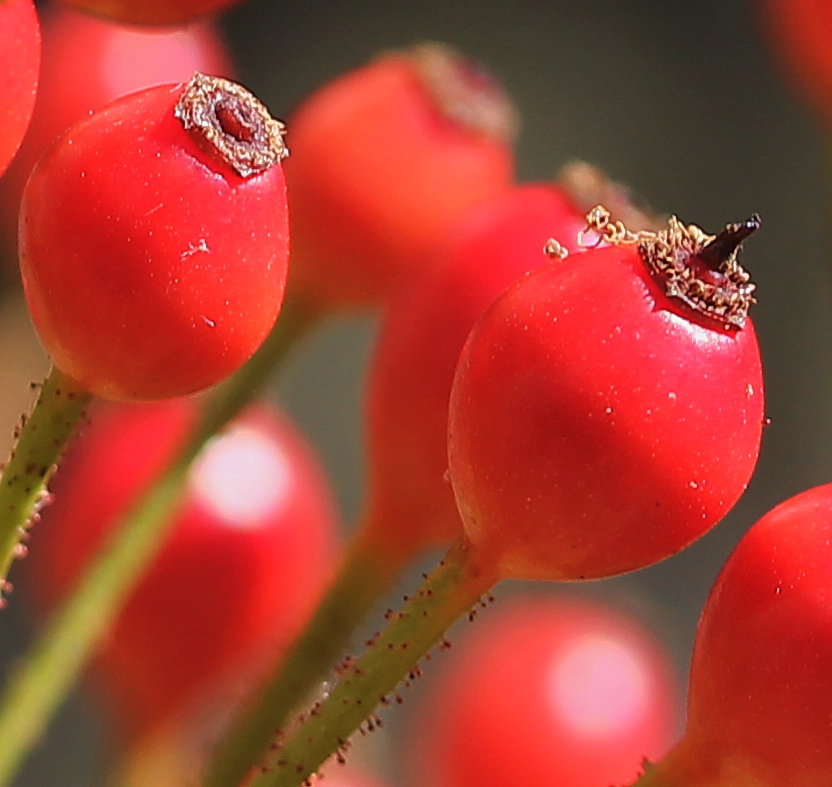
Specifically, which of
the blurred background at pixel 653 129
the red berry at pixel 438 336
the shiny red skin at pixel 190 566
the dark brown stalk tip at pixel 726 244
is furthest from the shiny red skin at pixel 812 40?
the blurred background at pixel 653 129

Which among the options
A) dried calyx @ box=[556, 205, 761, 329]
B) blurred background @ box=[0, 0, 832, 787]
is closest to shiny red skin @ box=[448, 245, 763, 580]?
dried calyx @ box=[556, 205, 761, 329]

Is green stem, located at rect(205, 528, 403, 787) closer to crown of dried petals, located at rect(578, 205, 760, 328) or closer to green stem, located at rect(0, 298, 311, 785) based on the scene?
green stem, located at rect(0, 298, 311, 785)

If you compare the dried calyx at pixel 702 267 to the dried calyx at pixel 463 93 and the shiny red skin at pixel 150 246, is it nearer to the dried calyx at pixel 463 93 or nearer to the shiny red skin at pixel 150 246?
the shiny red skin at pixel 150 246

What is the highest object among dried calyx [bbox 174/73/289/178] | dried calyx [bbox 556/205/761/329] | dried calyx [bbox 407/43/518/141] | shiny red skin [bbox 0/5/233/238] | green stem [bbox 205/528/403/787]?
dried calyx [bbox 556/205/761/329]

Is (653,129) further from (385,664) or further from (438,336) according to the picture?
(385,664)

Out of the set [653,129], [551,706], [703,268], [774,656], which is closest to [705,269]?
[703,268]

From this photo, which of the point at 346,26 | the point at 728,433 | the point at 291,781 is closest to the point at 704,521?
the point at 728,433

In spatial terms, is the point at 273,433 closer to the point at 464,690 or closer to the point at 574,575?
the point at 464,690
